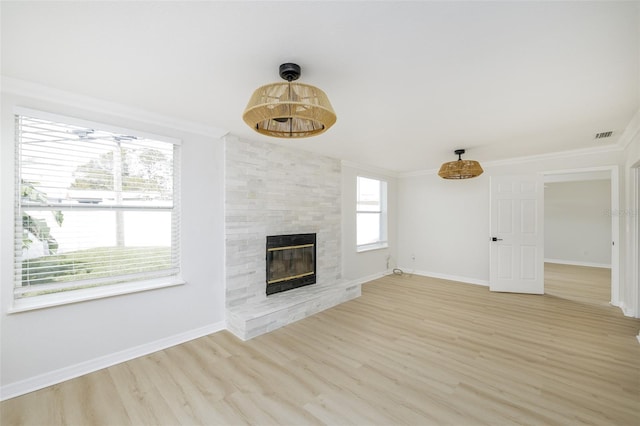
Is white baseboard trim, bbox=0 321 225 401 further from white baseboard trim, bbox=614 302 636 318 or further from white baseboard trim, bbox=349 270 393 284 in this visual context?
white baseboard trim, bbox=614 302 636 318

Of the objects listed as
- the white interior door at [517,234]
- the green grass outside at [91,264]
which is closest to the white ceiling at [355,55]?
the green grass outside at [91,264]

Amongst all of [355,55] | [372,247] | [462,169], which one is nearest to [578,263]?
[372,247]

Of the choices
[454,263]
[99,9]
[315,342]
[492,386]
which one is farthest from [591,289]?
[99,9]

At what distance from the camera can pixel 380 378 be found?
7.75 feet

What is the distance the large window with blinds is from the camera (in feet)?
7.43

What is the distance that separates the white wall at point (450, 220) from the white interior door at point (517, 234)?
0.35 meters

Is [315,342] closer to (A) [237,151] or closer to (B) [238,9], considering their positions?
(A) [237,151]

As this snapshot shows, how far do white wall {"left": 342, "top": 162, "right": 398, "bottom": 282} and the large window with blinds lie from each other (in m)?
3.05

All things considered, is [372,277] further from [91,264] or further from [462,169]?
[91,264]

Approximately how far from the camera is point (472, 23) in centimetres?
148

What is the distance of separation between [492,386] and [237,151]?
3585mm

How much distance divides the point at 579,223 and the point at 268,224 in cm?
855

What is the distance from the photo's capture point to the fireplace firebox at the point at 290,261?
153 inches

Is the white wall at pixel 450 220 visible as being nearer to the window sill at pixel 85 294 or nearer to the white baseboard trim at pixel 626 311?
the white baseboard trim at pixel 626 311
